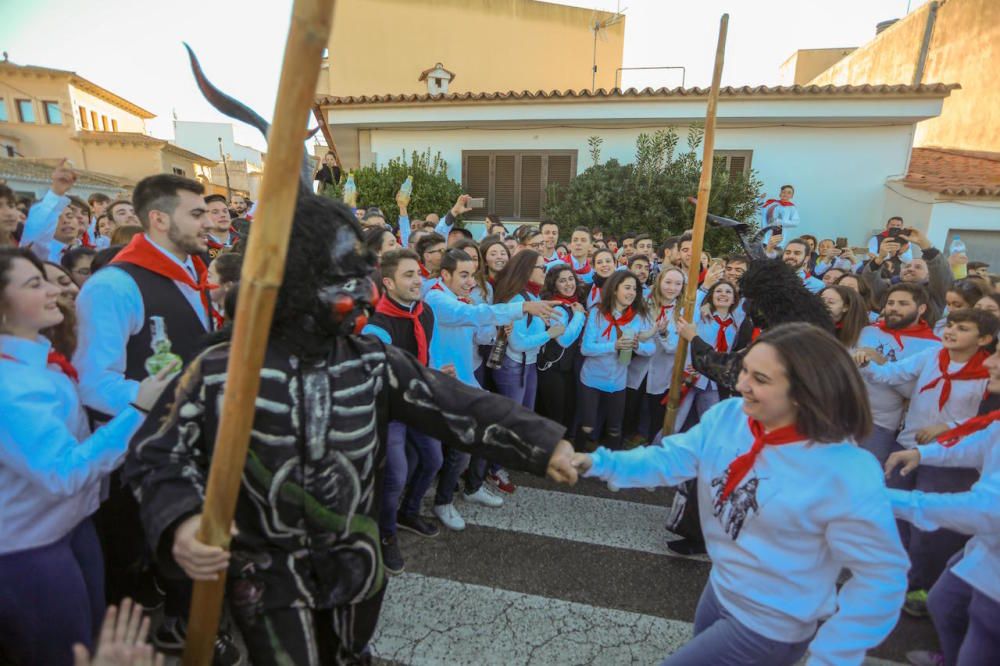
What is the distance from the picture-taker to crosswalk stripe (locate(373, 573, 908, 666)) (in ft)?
9.10

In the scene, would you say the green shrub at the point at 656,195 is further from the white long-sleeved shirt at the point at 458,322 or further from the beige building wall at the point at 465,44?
the beige building wall at the point at 465,44

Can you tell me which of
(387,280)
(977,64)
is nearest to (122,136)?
(387,280)

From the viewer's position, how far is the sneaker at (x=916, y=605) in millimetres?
3188

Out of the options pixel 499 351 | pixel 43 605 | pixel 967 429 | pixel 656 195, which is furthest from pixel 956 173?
pixel 43 605

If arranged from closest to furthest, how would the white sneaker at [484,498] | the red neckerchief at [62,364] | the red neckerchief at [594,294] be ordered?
the red neckerchief at [62,364]
the white sneaker at [484,498]
the red neckerchief at [594,294]

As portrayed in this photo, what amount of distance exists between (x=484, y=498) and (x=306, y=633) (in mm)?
2612

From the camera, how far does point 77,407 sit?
80.4 inches

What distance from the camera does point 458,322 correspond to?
372 cm

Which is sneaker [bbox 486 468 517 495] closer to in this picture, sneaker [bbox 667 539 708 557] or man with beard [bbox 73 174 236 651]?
sneaker [bbox 667 539 708 557]

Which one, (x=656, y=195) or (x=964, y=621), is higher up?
(x=656, y=195)

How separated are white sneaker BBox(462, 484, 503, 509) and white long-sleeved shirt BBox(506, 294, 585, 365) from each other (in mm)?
1082

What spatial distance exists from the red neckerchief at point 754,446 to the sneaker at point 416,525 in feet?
7.86

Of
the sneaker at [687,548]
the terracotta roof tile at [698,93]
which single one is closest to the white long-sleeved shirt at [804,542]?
the sneaker at [687,548]

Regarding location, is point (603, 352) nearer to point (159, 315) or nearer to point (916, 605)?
point (916, 605)
